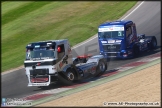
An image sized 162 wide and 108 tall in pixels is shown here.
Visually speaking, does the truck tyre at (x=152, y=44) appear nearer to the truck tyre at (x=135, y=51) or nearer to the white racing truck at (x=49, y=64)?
the truck tyre at (x=135, y=51)

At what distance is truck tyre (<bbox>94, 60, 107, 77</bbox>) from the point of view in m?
23.7

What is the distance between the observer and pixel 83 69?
22422mm

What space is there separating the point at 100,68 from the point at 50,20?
54.8 feet

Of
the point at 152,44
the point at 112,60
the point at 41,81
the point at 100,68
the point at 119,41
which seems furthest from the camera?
the point at 152,44

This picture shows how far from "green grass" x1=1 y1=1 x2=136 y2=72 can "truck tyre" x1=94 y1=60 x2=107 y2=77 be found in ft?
27.1

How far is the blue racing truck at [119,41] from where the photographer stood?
26641mm

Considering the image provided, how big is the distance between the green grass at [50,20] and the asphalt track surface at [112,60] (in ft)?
5.42

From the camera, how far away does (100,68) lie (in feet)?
78.4

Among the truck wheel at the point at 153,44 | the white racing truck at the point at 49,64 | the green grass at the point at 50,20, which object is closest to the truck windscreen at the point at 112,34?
the truck wheel at the point at 153,44

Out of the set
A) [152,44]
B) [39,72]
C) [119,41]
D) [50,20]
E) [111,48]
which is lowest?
[39,72]

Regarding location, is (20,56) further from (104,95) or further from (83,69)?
(104,95)

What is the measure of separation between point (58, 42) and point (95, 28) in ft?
51.2

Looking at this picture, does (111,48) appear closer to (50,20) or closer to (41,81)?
(41,81)

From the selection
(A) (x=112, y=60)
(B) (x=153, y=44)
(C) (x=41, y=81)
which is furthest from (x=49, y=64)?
(B) (x=153, y=44)
